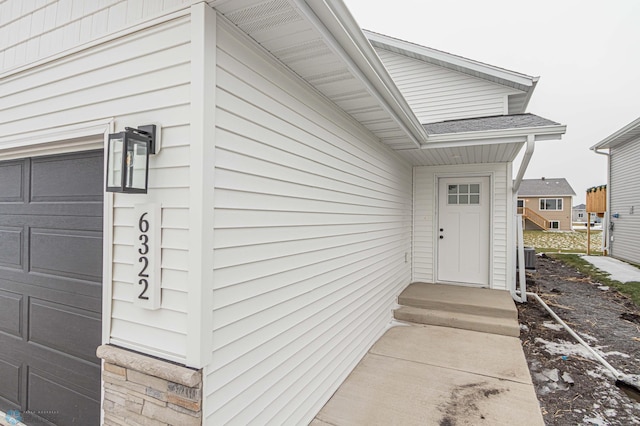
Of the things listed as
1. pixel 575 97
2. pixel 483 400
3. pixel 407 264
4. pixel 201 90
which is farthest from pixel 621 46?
pixel 201 90

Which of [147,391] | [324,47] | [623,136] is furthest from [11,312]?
[623,136]

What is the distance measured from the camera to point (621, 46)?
15133 mm

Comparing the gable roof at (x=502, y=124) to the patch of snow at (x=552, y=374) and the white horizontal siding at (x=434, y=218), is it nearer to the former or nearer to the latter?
the white horizontal siding at (x=434, y=218)

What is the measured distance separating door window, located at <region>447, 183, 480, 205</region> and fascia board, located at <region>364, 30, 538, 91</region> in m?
2.23

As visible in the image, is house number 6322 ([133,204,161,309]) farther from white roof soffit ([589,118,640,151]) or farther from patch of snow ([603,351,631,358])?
white roof soffit ([589,118,640,151])

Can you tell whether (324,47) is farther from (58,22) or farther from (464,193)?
(464,193)

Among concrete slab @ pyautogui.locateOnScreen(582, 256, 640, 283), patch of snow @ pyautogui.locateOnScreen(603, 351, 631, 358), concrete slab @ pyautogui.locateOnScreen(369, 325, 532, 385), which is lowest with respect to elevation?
patch of snow @ pyautogui.locateOnScreen(603, 351, 631, 358)

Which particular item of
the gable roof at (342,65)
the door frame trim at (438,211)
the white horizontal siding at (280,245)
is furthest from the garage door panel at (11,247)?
the door frame trim at (438,211)

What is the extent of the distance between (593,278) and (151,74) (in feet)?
32.5

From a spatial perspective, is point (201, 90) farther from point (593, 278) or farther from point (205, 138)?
point (593, 278)

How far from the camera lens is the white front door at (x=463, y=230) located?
5.67 meters

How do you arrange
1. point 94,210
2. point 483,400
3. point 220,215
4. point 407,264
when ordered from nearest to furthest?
1. point 220,215
2. point 94,210
3. point 483,400
4. point 407,264

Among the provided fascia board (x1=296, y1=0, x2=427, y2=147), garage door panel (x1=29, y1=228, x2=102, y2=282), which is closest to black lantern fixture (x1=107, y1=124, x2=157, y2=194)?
garage door panel (x1=29, y1=228, x2=102, y2=282)

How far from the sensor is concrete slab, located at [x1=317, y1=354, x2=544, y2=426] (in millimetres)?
2467
